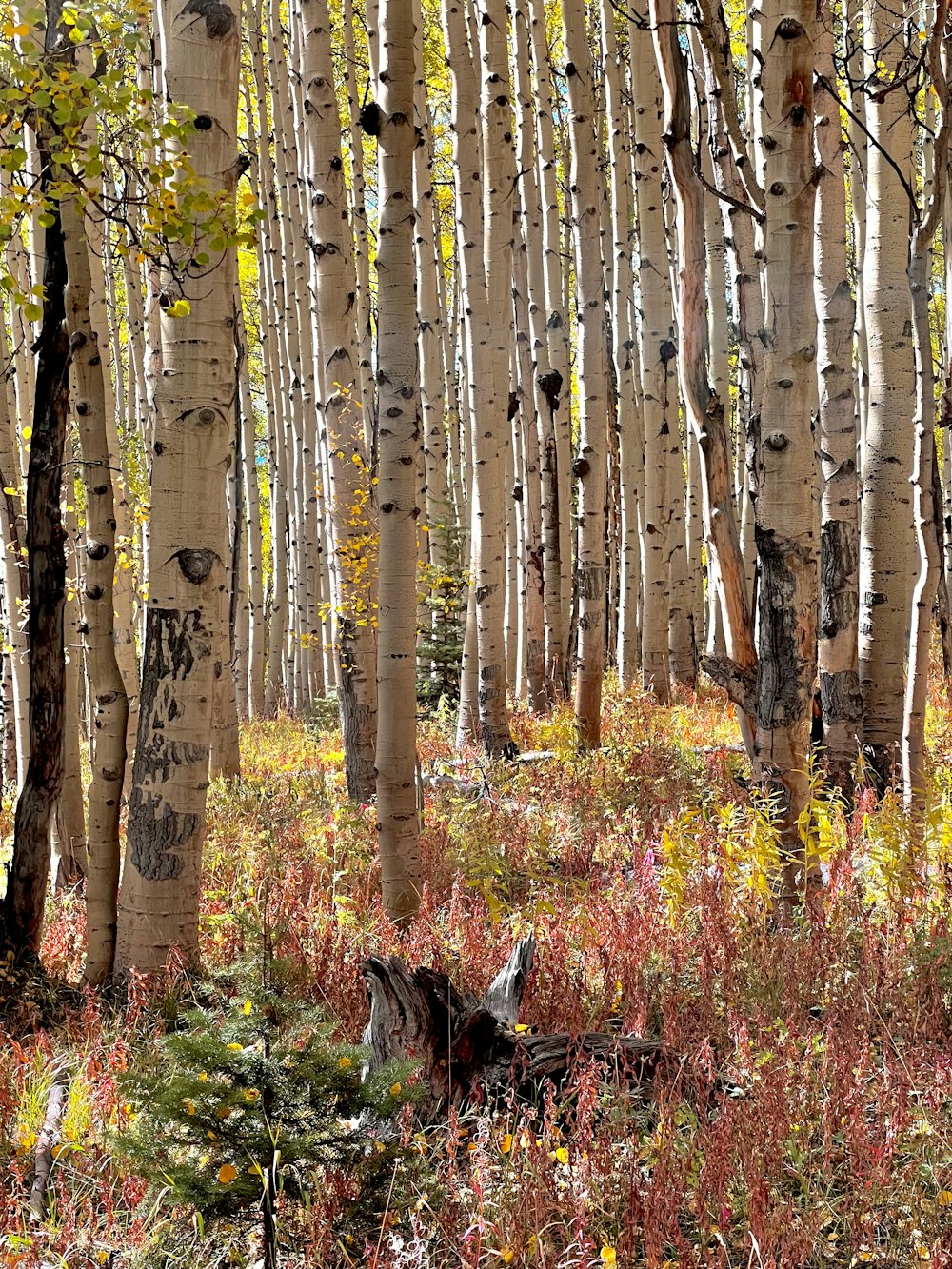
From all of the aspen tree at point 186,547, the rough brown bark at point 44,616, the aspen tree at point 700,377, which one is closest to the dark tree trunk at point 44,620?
the rough brown bark at point 44,616

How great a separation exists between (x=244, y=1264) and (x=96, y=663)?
2673 mm

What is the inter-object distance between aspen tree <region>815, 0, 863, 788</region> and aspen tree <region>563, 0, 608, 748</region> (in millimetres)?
2252

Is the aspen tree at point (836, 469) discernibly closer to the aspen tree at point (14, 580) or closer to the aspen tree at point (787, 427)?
the aspen tree at point (787, 427)

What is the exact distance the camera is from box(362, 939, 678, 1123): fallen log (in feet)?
11.2

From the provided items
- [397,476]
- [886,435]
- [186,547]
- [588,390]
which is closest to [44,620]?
[186,547]

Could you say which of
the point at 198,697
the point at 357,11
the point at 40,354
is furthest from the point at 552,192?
the point at 198,697

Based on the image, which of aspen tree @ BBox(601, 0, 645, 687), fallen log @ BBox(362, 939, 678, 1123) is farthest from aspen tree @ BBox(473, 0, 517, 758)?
fallen log @ BBox(362, 939, 678, 1123)

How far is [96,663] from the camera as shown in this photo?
4.62 meters

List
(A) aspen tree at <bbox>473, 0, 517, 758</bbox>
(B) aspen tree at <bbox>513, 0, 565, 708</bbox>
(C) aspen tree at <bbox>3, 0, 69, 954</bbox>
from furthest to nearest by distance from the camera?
(B) aspen tree at <bbox>513, 0, 565, 708</bbox> < (A) aspen tree at <bbox>473, 0, 517, 758</bbox> < (C) aspen tree at <bbox>3, 0, 69, 954</bbox>

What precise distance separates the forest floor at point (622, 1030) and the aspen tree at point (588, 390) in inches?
81.0

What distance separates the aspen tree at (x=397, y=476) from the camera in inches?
190

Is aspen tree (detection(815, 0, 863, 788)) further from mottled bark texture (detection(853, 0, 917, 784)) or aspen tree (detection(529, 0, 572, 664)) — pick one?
aspen tree (detection(529, 0, 572, 664))

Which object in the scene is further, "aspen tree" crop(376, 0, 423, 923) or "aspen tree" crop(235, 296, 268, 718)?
"aspen tree" crop(235, 296, 268, 718)

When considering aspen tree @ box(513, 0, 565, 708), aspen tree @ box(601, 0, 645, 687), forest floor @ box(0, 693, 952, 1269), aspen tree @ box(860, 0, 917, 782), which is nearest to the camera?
forest floor @ box(0, 693, 952, 1269)
